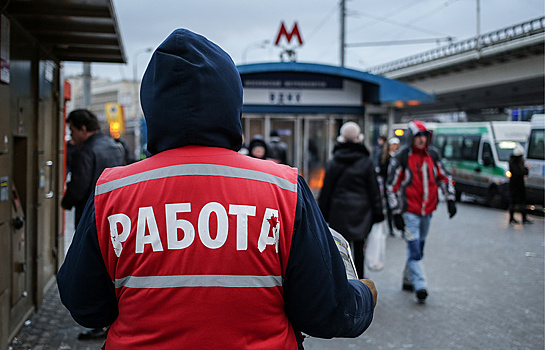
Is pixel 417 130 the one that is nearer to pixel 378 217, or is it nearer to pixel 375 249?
pixel 378 217

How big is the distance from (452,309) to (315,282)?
15.9ft

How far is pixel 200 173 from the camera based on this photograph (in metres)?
1.74

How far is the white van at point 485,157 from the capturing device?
17.0m

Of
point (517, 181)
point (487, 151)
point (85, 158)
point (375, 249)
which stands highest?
point (487, 151)

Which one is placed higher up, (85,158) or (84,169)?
(85,158)

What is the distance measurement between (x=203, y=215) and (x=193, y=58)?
507 mm

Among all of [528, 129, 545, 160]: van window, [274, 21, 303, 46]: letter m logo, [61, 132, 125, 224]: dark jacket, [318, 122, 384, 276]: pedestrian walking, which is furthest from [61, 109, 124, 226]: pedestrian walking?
[528, 129, 545, 160]: van window

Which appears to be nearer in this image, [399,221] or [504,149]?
[399,221]

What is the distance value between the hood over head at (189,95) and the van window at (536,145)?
15.7 m

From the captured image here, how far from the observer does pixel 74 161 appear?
5270mm

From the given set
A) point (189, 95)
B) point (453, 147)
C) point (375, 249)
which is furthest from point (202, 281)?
point (453, 147)

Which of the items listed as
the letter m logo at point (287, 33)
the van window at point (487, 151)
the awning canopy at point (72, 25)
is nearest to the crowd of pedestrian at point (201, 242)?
the awning canopy at point (72, 25)

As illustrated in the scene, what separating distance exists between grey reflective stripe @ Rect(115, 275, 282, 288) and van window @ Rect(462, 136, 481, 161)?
17.8 meters

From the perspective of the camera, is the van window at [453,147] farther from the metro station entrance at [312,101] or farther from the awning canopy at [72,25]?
the awning canopy at [72,25]
